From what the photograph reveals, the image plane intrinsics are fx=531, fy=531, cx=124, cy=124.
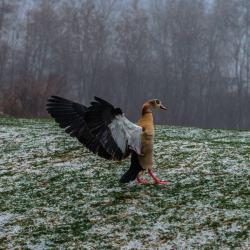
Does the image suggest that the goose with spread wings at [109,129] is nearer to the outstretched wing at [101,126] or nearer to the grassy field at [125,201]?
the outstretched wing at [101,126]

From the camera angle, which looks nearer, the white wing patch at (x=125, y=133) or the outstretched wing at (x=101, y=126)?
the outstretched wing at (x=101, y=126)

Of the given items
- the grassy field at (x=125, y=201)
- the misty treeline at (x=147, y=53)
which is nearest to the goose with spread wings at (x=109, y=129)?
the grassy field at (x=125, y=201)

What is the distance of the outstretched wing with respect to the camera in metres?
9.09

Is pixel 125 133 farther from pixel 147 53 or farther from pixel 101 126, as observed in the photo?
pixel 147 53

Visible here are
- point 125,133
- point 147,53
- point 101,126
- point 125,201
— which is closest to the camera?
point 101,126

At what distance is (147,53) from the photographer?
59844 millimetres

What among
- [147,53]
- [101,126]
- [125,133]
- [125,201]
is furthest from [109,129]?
[147,53]

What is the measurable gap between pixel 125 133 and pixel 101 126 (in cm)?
48

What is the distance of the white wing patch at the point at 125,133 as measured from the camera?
9.21 m

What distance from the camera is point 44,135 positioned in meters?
17.6

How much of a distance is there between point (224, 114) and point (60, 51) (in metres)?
19.5

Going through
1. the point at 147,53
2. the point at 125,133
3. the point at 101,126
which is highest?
the point at 147,53

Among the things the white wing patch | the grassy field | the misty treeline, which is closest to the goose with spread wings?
the white wing patch

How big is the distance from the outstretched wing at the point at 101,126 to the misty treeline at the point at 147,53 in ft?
154
